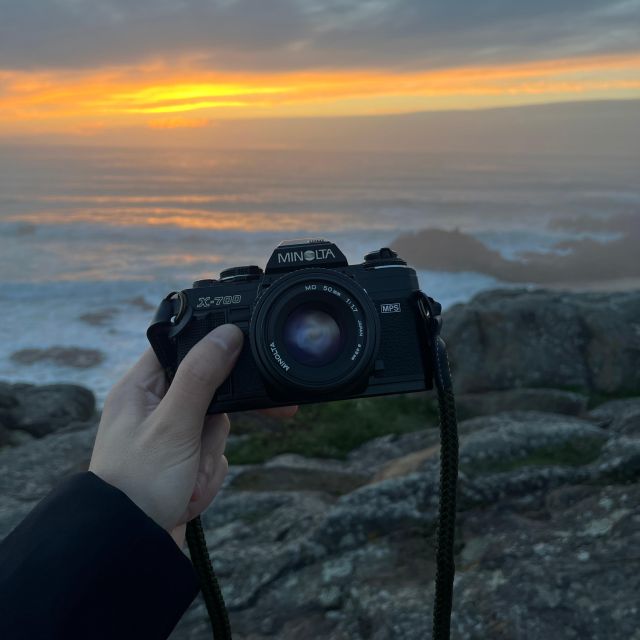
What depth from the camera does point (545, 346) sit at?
11727 millimetres

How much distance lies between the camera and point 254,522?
5230 millimetres

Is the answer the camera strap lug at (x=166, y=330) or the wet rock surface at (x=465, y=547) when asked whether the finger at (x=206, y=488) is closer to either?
the camera strap lug at (x=166, y=330)

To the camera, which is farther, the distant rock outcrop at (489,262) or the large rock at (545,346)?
the distant rock outcrop at (489,262)

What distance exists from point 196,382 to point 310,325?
52cm

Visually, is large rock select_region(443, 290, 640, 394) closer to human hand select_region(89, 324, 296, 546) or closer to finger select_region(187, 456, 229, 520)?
finger select_region(187, 456, 229, 520)

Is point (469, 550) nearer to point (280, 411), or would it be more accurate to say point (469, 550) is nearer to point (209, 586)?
point (280, 411)

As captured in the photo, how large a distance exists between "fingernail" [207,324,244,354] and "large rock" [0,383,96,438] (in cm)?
952

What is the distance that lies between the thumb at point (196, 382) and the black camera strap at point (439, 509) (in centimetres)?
36

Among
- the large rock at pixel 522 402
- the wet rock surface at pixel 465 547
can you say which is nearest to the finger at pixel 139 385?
the wet rock surface at pixel 465 547

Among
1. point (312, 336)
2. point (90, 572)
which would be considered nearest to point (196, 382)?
point (312, 336)

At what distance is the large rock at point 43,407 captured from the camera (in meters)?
11.4

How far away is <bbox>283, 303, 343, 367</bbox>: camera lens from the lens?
2555 mm

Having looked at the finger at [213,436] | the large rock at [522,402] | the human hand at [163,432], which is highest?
the human hand at [163,432]

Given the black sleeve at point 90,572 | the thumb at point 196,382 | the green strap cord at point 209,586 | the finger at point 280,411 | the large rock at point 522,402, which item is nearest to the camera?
the black sleeve at point 90,572
